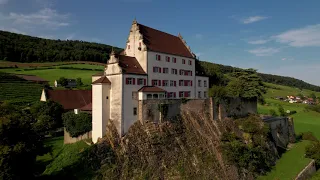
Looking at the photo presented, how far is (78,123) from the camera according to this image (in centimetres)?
4022

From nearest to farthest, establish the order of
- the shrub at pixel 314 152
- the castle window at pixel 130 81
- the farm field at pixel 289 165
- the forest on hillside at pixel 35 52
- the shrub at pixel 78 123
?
the castle window at pixel 130 81 < the farm field at pixel 289 165 < the shrub at pixel 78 123 < the shrub at pixel 314 152 < the forest on hillside at pixel 35 52

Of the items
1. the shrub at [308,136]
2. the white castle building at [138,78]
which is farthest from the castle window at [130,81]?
the shrub at [308,136]

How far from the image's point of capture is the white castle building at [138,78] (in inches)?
1344

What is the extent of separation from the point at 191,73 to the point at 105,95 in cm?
1733

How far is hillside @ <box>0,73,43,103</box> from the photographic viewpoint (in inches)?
2531

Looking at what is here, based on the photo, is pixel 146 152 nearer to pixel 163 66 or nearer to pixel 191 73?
pixel 163 66

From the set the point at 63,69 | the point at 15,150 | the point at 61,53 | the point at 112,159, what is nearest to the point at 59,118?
the point at 112,159

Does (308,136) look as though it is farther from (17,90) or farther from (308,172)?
(17,90)

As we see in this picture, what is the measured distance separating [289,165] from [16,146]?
40.4m

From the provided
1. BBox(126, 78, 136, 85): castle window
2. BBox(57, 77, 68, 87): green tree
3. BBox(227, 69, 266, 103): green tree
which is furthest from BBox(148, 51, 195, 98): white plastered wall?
BBox(57, 77, 68, 87): green tree

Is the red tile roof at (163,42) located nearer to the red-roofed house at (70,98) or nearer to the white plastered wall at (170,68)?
the white plastered wall at (170,68)

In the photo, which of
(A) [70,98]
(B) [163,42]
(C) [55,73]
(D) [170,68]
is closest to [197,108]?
(D) [170,68]

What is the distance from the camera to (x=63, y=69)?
366ft

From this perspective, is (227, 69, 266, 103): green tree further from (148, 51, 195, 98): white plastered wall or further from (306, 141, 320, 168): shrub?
(306, 141, 320, 168): shrub
